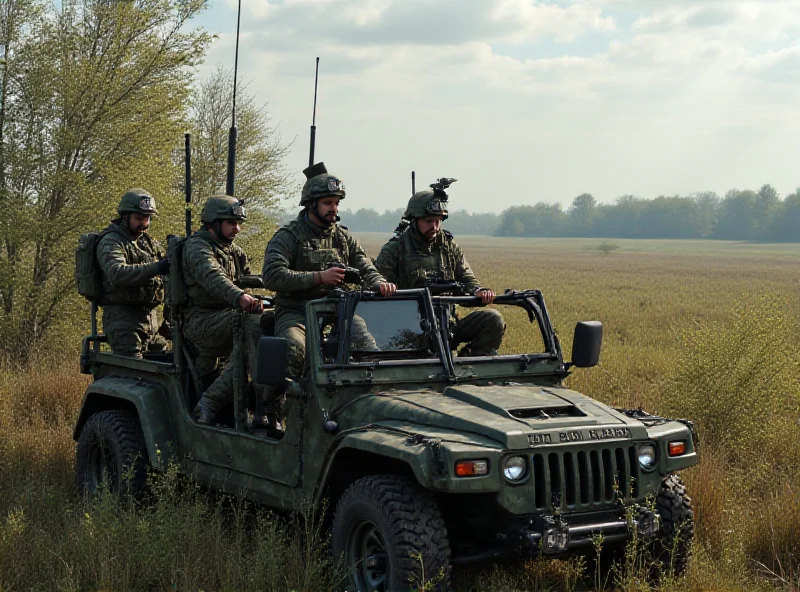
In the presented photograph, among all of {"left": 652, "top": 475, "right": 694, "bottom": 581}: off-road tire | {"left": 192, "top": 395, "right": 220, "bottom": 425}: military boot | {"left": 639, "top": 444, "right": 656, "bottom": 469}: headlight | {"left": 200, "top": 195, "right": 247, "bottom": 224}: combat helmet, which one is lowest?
{"left": 652, "top": 475, "right": 694, "bottom": 581}: off-road tire

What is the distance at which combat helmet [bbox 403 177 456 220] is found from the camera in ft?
26.1

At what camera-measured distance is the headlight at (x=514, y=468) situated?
498 centimetres

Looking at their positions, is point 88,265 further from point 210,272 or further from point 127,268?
point 210,272

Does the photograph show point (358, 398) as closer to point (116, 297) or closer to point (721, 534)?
point (721, 534)

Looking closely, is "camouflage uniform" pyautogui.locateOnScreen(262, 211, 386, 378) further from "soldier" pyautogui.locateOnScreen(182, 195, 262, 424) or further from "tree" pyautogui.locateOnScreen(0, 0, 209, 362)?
"tree" pyautogui.locateOnScreen(0, 0, 209, 362)

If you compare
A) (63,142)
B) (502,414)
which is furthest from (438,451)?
(63,142)

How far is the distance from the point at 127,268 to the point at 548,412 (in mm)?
4176

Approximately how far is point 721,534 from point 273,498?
9.19 feet

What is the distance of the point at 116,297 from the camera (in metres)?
8.75

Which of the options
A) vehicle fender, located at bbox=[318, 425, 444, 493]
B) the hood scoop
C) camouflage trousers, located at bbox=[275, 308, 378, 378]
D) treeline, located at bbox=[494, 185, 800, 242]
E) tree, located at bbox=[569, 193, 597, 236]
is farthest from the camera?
tree, located at bbox=[569, 193, 597, 236]

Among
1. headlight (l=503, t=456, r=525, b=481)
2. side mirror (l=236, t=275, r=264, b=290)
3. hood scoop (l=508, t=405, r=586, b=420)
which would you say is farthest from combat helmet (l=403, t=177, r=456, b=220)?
headlight (l=503, t=456, r=525, b=481)

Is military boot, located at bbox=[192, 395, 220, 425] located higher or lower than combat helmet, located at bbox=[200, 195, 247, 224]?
lower

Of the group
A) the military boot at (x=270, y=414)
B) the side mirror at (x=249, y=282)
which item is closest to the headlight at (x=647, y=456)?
the military boot at (x=270, y=414)

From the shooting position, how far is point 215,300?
7.45 meters
